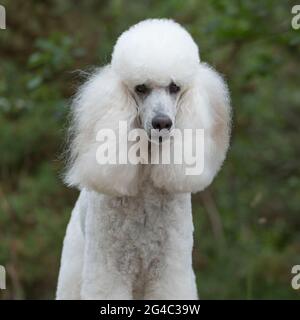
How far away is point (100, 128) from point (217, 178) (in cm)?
413

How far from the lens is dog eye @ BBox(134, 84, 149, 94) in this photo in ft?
11.8

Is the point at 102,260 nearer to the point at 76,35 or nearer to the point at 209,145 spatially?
the point at 209,145

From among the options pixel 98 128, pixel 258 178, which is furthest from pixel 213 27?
pixel 98 128

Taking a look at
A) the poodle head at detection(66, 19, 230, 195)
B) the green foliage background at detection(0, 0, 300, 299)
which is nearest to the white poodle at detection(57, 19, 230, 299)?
the poodle head at detection(66, 19, 230, 195)

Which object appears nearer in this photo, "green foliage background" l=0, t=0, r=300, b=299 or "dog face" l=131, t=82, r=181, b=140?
"dog face" l=131, t=82, r=181, b=140

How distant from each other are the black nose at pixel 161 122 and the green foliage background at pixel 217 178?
124 inches

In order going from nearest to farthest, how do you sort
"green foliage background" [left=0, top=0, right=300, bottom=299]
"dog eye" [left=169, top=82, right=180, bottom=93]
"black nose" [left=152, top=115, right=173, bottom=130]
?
"black nose" [left=152, top=115, right=173, bottom=130], "dog eye" [left=169, top=82, right=180, bottom=93], "green foliage background" [left=0, top=0, right=300, bottom=299]

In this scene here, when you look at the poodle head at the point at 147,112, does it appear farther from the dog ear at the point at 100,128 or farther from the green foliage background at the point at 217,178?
the green foliage background at the point at 217,178

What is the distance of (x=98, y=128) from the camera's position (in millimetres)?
3662

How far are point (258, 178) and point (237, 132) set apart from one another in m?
0.58

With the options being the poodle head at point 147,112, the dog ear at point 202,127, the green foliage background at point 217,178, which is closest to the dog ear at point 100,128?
the poodle head at point 147,112

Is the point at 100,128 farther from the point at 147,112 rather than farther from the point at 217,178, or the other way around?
the point at 217,178

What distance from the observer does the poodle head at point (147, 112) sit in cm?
355

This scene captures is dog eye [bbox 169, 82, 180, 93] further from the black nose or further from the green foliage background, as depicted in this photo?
the green foliage background
